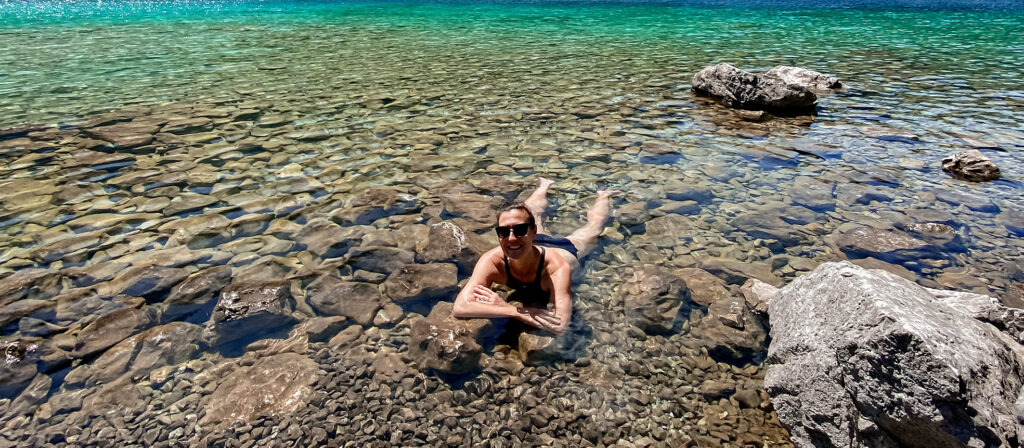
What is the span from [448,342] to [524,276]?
1.32m

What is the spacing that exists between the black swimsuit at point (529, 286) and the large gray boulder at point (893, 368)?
7.95ft

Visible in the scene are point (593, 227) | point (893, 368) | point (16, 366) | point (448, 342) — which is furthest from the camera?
point (593, 227)

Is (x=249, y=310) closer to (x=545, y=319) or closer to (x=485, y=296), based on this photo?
(x=485, y=296)

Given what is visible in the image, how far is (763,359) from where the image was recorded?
508cm

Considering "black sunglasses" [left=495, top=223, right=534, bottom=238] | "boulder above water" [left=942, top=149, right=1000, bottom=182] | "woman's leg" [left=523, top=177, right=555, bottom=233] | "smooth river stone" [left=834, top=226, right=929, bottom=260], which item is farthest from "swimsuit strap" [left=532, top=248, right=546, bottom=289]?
"boulder above water" [left=942, top=149, right=1000, bottom=182]

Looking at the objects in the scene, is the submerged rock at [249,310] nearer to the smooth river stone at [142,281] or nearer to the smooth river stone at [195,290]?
the smooth river stone at [195,290]

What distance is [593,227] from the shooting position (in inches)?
297

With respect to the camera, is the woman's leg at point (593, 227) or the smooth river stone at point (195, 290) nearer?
the smooth river stone at point (195, 290)

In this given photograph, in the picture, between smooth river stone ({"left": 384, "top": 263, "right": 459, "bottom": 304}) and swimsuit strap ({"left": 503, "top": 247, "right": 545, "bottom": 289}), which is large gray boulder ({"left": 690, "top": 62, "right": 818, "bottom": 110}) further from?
smooth river stone ({"left": 384, "top": 263, "right": 459, "bottom": 304})

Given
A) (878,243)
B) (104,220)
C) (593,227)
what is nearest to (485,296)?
(593,227)

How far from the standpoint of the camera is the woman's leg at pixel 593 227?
23.0ft

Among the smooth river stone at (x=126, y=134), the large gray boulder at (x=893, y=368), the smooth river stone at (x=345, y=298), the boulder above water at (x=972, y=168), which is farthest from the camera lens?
the smooth river stone at (x=126, y=134)

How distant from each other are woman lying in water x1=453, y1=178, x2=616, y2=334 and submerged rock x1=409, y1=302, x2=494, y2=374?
148 mm

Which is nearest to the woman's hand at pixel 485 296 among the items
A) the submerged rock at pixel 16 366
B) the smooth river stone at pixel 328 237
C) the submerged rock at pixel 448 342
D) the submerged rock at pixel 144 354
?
the submerged rock at pixel 448 342
